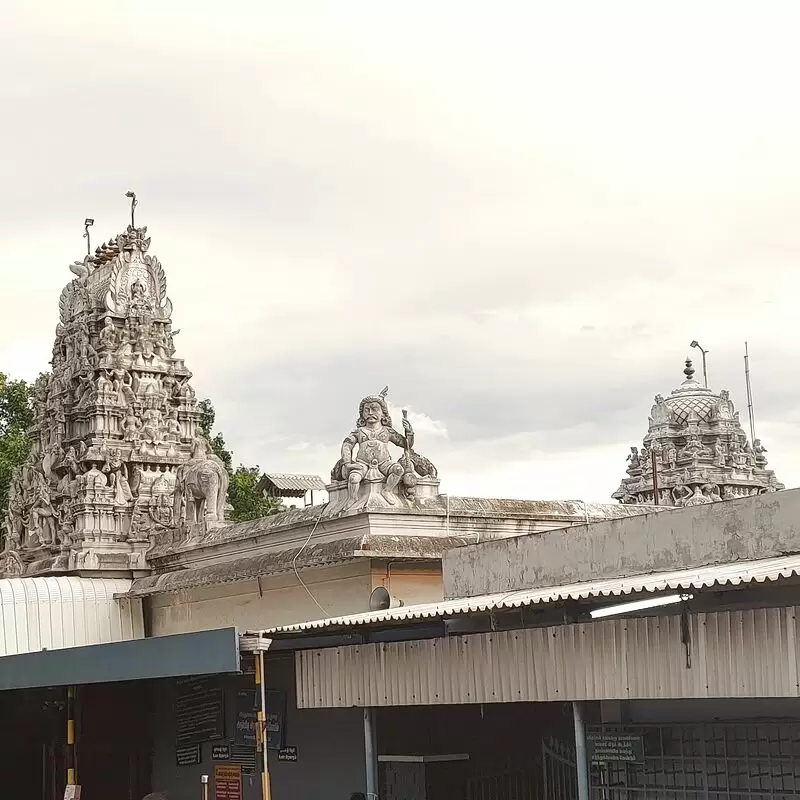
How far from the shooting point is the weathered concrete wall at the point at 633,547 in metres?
14.6

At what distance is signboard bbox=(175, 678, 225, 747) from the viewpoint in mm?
20469

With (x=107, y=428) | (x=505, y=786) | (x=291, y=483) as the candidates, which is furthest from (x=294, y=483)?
(x=505, y=786)

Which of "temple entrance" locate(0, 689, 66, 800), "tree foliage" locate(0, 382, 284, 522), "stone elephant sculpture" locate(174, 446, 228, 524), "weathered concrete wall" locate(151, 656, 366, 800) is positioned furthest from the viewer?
"tree foliage" locate(0, 382, 284, 522)

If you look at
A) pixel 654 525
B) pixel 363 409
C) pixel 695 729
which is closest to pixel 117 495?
pixel 363 409

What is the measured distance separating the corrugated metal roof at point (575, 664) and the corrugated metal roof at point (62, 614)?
10.6m

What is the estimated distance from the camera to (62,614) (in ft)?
84.5

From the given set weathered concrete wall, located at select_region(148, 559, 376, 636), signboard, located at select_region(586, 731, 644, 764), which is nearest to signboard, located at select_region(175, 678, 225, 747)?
weathered concrete wall, located at select_region(148, 559, 376, 636)

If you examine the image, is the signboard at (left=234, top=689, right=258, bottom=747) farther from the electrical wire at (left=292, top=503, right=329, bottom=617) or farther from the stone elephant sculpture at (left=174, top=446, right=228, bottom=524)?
→ the stone elephant sculpture at (left=174, top=446, right=228, bottom=524)

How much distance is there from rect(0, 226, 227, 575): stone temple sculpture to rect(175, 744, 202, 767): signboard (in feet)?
23.0

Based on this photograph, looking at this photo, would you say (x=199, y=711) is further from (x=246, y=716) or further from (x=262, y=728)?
(x=262, y=728)

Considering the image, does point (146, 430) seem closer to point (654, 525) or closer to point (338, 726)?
point (338, 726)

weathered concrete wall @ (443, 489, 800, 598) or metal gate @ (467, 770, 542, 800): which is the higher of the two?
weathered concrete wall @ (443, 489, 800, 598)

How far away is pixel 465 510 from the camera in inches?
838

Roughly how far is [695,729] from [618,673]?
1.78m
